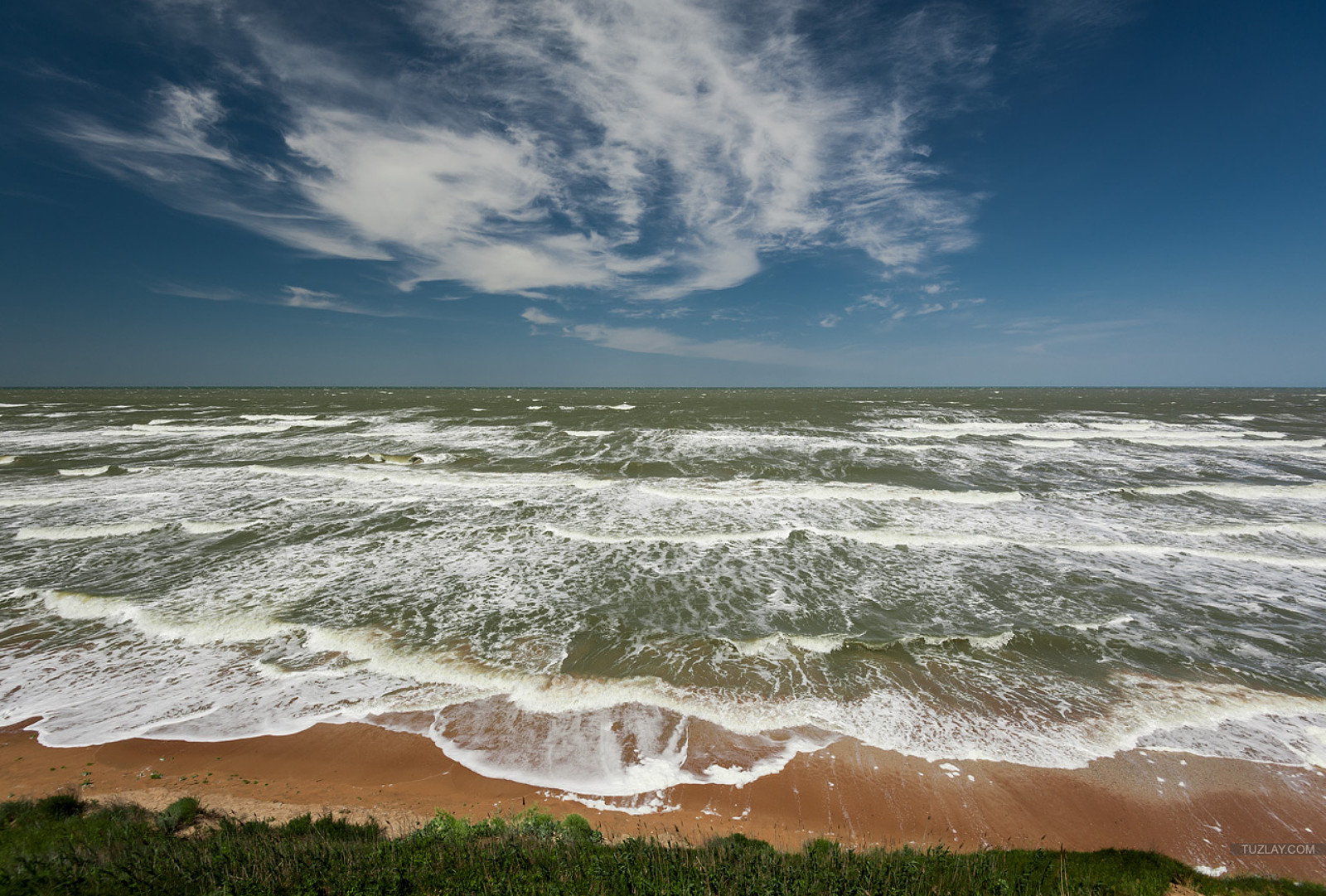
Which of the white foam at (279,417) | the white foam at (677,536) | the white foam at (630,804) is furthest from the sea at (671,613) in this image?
the white foam at (279,417)

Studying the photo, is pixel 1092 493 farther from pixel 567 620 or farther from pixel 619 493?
pixel 567 620

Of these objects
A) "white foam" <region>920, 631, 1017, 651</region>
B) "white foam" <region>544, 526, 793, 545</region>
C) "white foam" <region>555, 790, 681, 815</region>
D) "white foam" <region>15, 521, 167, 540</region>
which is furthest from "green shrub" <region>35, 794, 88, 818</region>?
"white foam" <region>15, 521, 167, 540</region>

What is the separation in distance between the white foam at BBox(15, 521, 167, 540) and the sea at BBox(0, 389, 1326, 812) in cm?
12

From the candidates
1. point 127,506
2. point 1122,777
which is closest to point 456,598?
point 1122,777

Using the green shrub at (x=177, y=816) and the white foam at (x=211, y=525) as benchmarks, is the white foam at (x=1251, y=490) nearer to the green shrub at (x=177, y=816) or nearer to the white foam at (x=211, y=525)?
the green shrub at (x=177, y=816)

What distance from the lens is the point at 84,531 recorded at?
14383 mm

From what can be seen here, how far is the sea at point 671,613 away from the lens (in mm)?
6664

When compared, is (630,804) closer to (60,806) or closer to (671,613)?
(671,613)

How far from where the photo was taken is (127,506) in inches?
666

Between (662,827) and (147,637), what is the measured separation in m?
9.92

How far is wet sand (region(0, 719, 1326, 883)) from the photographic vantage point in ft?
16.5

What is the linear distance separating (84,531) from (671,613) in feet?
57.0

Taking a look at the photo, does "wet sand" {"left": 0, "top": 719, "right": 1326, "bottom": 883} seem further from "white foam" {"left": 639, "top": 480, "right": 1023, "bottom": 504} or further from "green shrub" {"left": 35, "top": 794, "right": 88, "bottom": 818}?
"white foam" {"left": 639, "top": 480, "right": 1023, "bottom": 504}

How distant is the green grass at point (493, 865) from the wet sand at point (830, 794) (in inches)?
28.3
